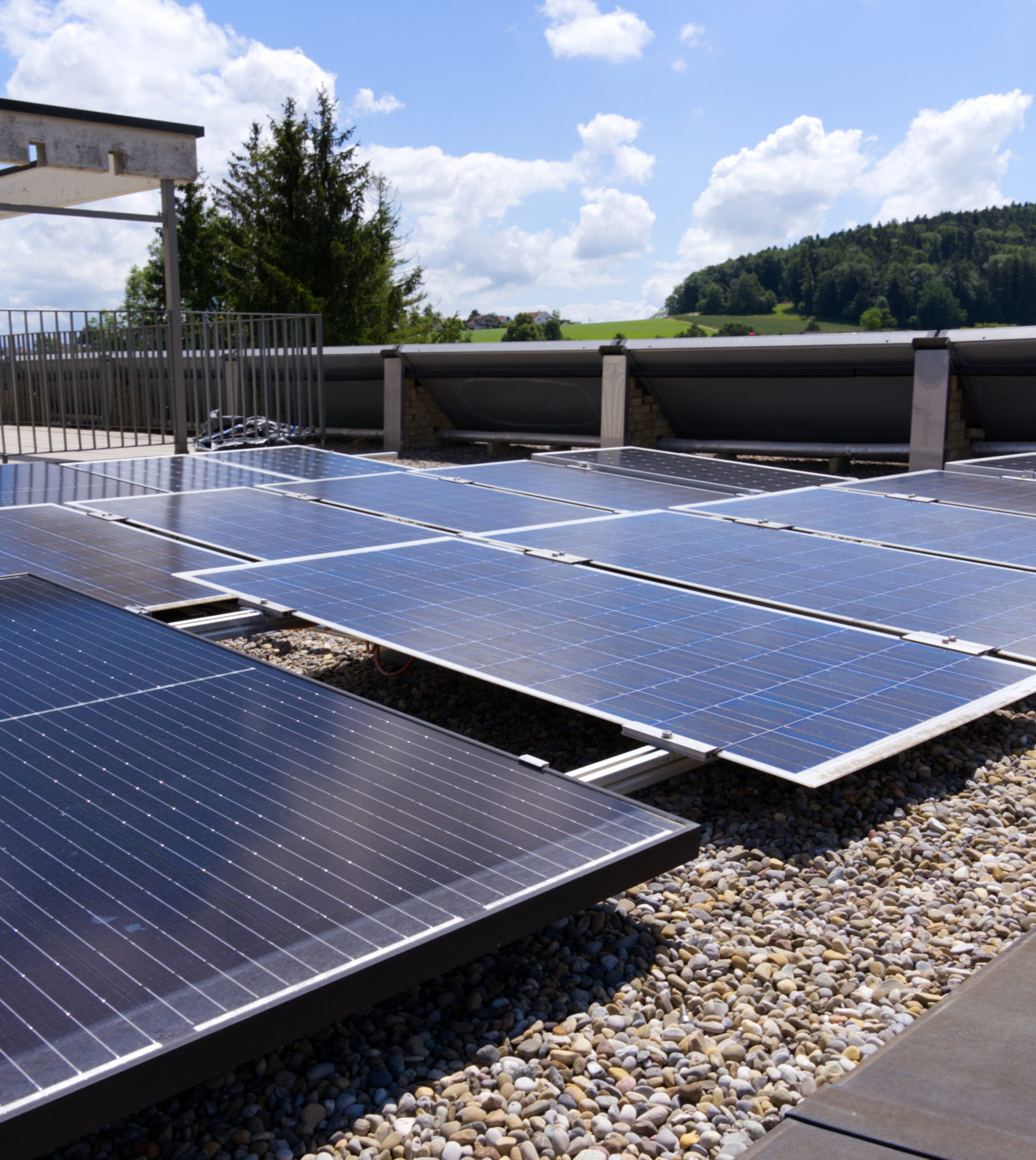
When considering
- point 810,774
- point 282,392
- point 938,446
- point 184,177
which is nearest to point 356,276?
point 282,392

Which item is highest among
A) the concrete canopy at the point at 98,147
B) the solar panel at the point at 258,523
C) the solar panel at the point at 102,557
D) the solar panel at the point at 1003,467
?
the concrete canopy at the point at 98,147

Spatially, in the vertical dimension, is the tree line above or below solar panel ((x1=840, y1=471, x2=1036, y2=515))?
above

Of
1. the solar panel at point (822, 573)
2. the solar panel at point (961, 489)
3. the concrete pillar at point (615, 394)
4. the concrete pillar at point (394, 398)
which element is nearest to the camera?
the solar panel at point (822, 573)

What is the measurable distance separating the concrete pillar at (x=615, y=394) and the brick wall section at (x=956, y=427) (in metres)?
4.98

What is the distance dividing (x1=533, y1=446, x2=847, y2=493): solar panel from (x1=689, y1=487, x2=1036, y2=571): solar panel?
98 cm

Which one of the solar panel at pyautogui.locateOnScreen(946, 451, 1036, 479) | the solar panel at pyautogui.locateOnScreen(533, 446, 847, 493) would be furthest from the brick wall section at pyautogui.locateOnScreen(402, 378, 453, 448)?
the solar panel at pyautogui.locateOnScreen(946, 451, 1036, 479)

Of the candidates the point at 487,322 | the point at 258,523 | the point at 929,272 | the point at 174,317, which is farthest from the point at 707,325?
the point at 258,523

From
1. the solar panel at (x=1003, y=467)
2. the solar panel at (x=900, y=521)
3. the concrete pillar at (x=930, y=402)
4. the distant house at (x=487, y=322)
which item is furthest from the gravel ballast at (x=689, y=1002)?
the distant house at (x=487, y=322)

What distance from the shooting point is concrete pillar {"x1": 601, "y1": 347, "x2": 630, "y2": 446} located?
18.1 m

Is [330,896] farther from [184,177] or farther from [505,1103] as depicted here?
[184,177]

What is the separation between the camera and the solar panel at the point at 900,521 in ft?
27.7

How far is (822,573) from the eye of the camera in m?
7.57

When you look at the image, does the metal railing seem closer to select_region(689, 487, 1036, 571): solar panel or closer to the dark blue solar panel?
the dark blue solar panel

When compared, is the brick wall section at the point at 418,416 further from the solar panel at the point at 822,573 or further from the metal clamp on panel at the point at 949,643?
the metal clamp on panel at the point at 949,643
